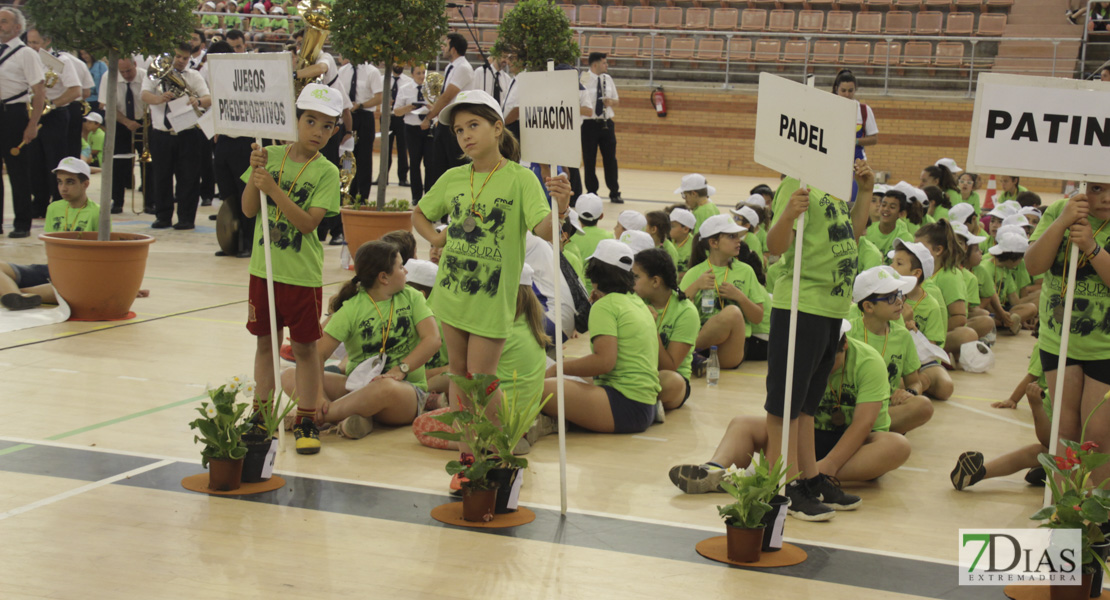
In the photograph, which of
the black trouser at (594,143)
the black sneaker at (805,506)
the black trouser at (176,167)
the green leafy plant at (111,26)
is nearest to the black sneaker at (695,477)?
the black sneaker at (805,506)

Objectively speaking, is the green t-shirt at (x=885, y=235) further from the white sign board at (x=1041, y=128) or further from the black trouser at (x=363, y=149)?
the black trouser at (x=363, y=149)

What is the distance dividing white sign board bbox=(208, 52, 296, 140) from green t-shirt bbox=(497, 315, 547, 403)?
1415 millimetres

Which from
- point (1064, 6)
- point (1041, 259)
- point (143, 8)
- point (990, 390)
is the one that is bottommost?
point (990, 390)

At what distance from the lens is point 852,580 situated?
3.45m

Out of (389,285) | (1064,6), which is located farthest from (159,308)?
(1064,6)

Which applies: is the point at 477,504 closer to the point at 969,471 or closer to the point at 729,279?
the point at 969,471

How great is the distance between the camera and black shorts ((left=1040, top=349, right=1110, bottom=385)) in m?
4.04

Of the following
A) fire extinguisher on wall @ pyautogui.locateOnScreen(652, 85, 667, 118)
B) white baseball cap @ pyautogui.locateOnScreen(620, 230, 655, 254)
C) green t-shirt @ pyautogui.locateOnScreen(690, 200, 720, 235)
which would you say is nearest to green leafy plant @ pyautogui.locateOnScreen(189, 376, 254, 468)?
white baseball cap @ pyautogui.locateOnScreen(620, 230, 655, 254)

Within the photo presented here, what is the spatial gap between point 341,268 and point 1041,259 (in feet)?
22.9

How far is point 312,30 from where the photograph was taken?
901 cm

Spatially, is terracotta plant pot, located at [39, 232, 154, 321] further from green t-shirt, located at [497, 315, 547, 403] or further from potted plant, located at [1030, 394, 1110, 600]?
potted plant, located at [1030, 394, 1110, 600]

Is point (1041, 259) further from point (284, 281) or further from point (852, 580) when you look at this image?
point (284, 281)

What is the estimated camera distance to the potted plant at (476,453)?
3.77m

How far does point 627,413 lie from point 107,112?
4.38 m
